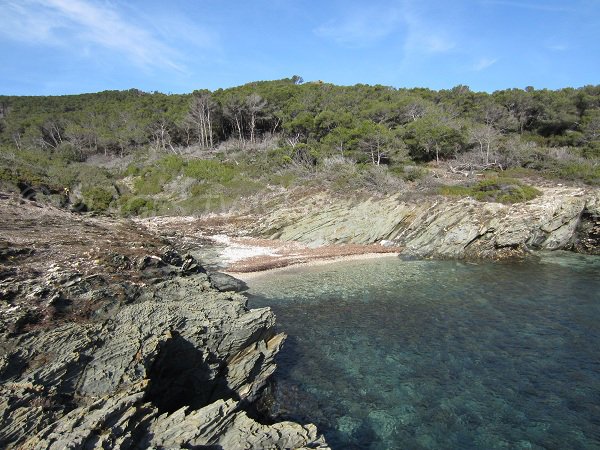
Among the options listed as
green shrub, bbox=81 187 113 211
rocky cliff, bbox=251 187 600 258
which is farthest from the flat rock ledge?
green shrub, bbox=81 187 113 211

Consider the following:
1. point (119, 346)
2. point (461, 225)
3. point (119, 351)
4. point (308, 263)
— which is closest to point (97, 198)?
point (308, 263)

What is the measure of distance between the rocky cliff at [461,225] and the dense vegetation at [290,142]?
318cm

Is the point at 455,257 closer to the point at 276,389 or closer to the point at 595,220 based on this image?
the point at 595,220

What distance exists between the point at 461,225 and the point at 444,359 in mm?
18743

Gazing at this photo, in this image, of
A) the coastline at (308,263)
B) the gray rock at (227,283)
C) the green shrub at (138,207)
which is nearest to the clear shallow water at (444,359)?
the gray rock at (227,283)

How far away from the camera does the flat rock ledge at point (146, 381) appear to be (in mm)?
6332

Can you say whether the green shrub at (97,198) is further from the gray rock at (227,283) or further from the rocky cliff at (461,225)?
the gray rock at (227,283)

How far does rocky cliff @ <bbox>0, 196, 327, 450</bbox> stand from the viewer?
6.56 meters

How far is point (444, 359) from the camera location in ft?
41.6

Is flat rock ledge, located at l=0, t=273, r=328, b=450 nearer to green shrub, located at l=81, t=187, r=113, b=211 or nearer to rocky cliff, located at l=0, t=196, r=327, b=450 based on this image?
rocky cliff, located at l=0, t=196, r=327, b=450

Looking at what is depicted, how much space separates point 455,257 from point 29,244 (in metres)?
25.7

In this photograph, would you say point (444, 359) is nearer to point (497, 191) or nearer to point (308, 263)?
point (308, 263)

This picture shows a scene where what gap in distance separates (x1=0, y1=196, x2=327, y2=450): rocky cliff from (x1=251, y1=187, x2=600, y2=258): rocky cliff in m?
20.7

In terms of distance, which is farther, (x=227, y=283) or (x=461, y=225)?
(x=461, y=225)
